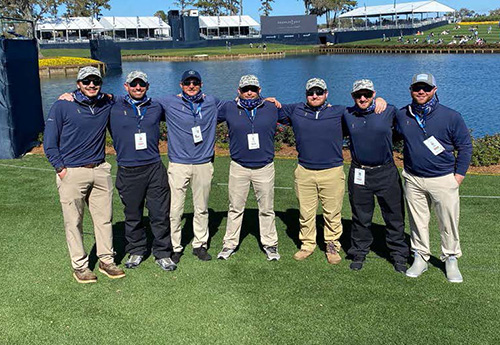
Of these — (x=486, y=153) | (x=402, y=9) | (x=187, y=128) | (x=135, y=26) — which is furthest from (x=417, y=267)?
(x=402, y=9)

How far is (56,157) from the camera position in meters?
4.64

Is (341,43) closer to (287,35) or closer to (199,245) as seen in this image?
(287,35)

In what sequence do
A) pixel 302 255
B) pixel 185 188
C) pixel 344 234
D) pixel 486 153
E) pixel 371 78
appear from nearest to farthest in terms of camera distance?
pixel 185 188
pixel 302 255
pixel 344 234
pixel 486 153
pixel 371 78

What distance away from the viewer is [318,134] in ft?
16.6

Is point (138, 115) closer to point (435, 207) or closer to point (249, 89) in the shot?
point (249, 89)

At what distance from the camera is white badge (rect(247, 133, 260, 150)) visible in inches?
202

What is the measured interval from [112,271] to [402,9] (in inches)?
3696

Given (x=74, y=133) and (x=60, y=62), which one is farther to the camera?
Answer: (x=60, y=62)

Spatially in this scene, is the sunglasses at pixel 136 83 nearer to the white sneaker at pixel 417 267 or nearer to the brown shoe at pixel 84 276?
the brown shoe at pixel 84 276

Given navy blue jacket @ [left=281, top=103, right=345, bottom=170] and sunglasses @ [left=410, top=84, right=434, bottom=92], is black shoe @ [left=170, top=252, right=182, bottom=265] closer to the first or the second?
navy blue jacket @ [left=281, top=103, right=345, bottom=170]

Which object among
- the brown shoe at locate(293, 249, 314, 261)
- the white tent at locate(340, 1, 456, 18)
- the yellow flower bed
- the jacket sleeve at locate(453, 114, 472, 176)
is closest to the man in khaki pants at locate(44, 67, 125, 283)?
the brown shoe at locate(293, 249, 314, 261)

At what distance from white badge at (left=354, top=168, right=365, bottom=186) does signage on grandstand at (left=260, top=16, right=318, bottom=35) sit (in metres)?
84.2

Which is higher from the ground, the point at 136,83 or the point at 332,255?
the point at 136,83

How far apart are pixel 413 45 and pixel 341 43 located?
20.7 metres
